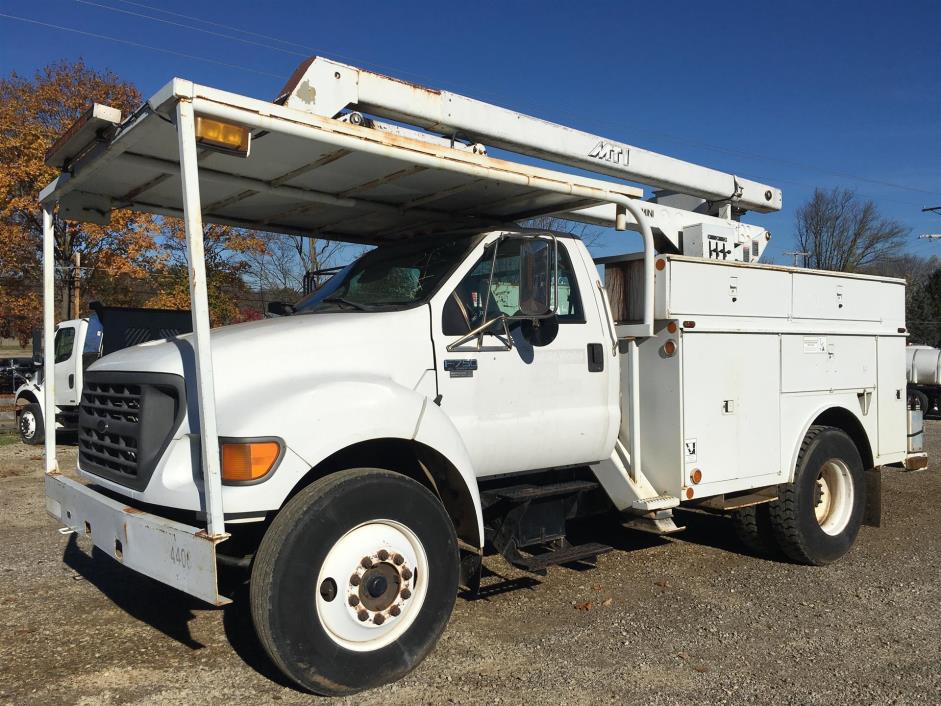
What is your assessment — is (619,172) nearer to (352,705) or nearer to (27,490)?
(352,705)

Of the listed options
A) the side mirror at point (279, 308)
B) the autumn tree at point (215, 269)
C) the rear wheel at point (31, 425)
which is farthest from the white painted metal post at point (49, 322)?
the autumn tree at point (215, 269)

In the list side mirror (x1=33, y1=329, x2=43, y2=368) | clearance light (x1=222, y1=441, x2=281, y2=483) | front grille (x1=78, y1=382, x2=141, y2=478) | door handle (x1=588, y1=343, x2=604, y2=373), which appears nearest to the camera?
clearance light (x1=222, y1=441, x2=281, y2=483)

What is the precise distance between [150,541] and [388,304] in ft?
5.95

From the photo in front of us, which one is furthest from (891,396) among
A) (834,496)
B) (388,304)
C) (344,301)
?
(344,301)

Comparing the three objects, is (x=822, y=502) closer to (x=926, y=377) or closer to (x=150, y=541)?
(x=150, y=541)

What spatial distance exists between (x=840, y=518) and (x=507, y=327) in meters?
3.54

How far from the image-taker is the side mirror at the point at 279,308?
17.7 feet

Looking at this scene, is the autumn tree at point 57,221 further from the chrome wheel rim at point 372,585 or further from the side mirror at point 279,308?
the chrome wheel rim at point 372,585

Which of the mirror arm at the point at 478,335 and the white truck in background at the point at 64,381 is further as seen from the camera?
the white truck in background at the point at 64,381

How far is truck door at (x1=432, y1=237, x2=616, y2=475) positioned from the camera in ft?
14.3

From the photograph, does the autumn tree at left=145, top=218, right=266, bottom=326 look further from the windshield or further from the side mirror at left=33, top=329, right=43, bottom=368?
the windshield

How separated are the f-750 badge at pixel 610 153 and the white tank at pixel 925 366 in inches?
653

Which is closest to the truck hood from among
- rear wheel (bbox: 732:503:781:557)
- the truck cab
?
rear wheel (bbox: 732:503:781:557)

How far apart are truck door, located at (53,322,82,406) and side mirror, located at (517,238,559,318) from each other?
1038cm
